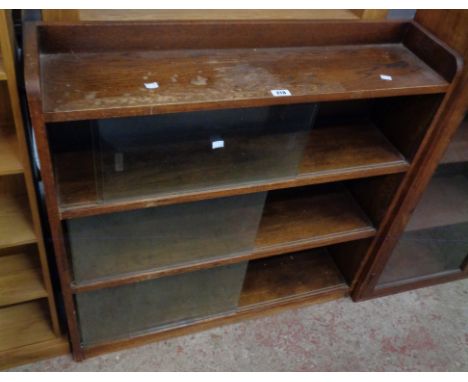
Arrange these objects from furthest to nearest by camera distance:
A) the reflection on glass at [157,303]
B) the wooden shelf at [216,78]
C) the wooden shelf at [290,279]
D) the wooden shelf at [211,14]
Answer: the wooden shelf at [290,279], the reflection on glass at [157,303], the wooden shelf at [211,14], the wooden shelf at [216,78]

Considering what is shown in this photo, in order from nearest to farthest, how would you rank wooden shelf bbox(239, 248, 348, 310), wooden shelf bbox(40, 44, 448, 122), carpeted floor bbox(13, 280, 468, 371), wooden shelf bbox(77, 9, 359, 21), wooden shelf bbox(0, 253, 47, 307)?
wooden shelf bbox(40, 44, 448, 122), wooden shelf bbox(77, 9, 359, 21), wooden shelf bbox(0, 253, 47, 307), carpeted floor bbox(13, 280, 468, 371), wooden shelf bbox(239, 248, 348, 310)

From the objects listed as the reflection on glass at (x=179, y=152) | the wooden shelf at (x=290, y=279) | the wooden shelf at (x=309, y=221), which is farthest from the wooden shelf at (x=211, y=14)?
the wooden shelf at (x=290, y=279)

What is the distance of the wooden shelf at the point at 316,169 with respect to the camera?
45.5 inches

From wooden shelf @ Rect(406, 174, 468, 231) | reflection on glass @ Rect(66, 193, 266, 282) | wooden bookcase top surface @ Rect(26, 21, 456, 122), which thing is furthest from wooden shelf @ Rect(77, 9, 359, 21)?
wooden shelf @ Rect(406, 174, 468, 231)

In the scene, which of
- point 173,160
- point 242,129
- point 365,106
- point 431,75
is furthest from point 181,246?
point 431,75

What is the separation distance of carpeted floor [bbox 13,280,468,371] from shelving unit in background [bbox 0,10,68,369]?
0.33 feet

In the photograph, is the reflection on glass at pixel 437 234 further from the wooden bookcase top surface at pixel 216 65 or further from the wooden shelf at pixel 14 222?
the wooden shelf at pixel 14 222

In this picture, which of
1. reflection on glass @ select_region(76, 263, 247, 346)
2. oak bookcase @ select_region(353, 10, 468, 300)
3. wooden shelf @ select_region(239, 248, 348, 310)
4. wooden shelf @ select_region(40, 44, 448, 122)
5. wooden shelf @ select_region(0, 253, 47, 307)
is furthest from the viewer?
wooden shelf @ select_region(239, 248, 348, 310)

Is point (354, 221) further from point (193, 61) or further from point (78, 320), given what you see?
point (78, 320)

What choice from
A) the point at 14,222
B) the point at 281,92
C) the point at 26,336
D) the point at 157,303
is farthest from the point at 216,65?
the point at 26,336

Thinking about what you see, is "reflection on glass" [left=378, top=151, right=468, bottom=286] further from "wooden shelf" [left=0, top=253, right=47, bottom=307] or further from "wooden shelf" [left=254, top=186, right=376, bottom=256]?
"wooden shelf" [left=0, top=253, right=47, bottom=307]

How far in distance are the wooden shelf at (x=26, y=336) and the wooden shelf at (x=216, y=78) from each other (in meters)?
0.90

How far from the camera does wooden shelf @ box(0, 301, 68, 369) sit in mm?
1512

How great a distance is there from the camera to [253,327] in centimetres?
176
